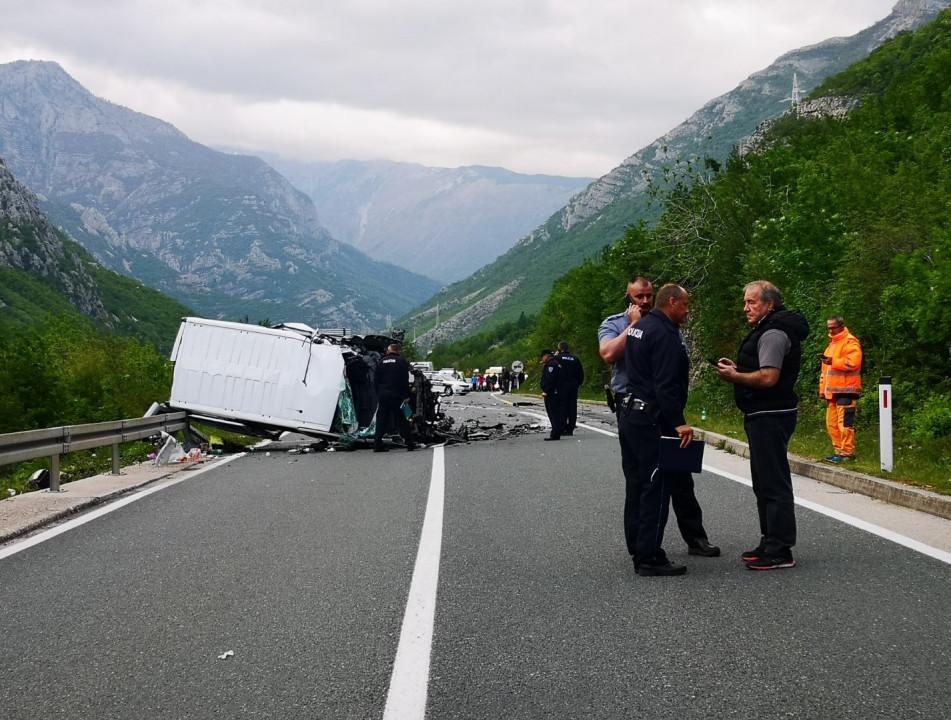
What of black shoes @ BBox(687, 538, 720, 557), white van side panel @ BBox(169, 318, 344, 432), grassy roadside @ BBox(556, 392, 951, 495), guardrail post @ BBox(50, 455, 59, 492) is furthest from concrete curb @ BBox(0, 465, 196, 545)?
grassy roadside @ BBox(556, 392, 951, 495)

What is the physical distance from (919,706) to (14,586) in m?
5.27

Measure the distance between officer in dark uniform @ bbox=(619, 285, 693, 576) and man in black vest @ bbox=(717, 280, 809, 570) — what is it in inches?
16.6

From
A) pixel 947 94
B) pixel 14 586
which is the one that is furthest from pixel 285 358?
pixel 947 94

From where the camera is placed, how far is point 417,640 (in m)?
4.90

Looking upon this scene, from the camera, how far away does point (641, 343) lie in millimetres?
6484

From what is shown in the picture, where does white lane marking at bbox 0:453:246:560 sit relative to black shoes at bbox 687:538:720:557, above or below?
→ below

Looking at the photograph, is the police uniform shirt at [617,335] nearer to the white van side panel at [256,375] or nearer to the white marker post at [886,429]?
the white marker post at [886,429]

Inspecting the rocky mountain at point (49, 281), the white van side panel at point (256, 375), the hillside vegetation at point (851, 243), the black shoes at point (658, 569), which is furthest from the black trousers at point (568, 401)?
the rocky mountain at point (49, 281)

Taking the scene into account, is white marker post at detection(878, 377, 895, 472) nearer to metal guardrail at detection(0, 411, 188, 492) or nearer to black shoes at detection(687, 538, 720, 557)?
black shoes at detection(687, 538, 720, 557)

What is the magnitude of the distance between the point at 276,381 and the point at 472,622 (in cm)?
1334

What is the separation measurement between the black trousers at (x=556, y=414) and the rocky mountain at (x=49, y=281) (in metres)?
111

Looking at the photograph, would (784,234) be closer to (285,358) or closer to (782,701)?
(285,358)

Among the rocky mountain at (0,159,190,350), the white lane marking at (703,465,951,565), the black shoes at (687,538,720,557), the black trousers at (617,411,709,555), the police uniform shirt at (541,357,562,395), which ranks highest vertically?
the rocky mountain at (0,159,190,350)

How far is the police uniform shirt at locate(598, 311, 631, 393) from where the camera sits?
6.77 m
